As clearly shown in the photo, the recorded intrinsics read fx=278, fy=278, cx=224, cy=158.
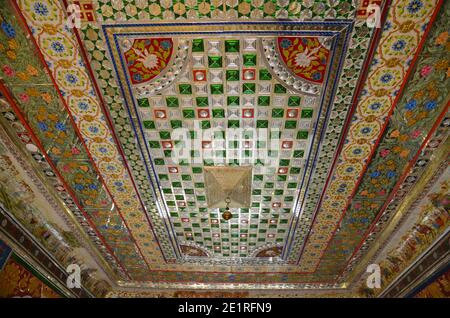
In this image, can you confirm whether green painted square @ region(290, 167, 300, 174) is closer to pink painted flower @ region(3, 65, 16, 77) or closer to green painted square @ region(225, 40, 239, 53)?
green painted square @ region(225, 40, 239, 53)

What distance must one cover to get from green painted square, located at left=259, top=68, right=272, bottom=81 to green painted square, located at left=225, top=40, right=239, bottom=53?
367mm

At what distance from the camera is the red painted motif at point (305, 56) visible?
280cm

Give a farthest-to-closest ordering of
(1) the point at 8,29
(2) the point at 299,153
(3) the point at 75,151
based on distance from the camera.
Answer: (2) the point at 299,153
(3) the point at 75,151
(1) the point at 8,29

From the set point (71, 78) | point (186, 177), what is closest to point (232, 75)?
point (71, 78)

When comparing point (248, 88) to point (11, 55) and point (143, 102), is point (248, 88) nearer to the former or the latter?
point (143, 102)

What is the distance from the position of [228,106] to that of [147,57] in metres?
1.06

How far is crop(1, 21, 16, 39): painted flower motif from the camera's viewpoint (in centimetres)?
258

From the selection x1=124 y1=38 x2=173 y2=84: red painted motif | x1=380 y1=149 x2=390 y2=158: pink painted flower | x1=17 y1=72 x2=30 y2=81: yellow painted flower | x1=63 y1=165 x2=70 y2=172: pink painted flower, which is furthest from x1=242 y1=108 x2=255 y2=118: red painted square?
x1=63 y1=165 x2=70 y2=172: pink painted flower

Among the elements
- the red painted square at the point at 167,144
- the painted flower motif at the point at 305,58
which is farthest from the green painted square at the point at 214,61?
the red painted square at the point at 167,144

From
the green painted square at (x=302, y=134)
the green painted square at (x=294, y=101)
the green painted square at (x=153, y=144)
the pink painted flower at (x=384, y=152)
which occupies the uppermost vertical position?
the green painted square at (x=294, y=101)

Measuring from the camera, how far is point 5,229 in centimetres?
382

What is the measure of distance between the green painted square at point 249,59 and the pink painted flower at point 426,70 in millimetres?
1768

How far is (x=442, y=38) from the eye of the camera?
268 centimetres

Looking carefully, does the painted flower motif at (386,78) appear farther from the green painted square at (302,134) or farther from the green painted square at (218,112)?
the green painted square at (218,112)
